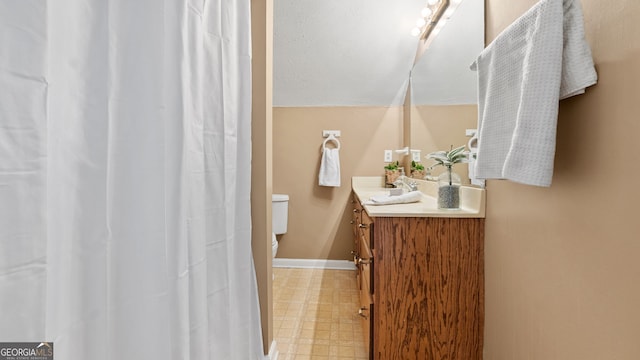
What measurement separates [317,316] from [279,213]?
1.27 metres

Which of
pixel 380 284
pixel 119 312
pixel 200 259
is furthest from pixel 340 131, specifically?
pixel 119 312

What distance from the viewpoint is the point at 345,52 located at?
307cm

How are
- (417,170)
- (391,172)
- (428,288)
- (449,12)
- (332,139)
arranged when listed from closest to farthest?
(428,288), (449,12), (417,170), (391,172), (332,139)

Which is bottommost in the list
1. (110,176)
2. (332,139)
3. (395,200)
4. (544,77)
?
(395,200)

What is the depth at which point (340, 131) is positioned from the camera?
11.2ft

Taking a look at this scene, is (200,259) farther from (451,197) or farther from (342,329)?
(342,329)

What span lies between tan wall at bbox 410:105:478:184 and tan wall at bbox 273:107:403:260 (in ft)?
1.78

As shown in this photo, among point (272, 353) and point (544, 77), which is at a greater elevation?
point (544, 77)

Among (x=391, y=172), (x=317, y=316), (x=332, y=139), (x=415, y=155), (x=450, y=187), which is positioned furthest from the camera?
(x=332, y=139)

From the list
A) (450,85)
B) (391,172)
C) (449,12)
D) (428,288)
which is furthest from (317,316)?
(449,12)

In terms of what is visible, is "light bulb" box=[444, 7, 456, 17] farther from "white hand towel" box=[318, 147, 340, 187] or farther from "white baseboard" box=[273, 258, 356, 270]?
"white baseboard" box=[273, 258, 356, 270]

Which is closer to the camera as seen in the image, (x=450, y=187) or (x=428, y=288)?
(x=428, y=288)

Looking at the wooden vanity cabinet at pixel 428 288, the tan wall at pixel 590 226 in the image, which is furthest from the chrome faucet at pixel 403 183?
the tan wall at pixel 590 226

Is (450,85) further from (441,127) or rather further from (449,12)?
(449,12)
